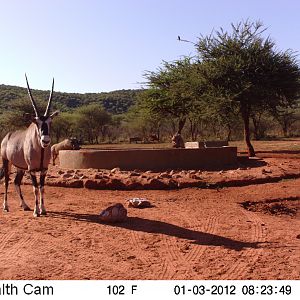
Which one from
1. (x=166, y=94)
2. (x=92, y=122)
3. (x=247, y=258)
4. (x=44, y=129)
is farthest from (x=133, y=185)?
(x=92, y=122)

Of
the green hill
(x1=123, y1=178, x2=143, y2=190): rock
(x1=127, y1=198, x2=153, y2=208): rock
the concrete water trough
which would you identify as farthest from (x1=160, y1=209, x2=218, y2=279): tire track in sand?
the green hill

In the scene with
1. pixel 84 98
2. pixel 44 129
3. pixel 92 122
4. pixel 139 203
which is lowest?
pixel 139 203

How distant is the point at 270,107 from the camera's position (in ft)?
77.7

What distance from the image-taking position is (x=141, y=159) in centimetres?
1728

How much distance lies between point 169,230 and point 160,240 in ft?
2.39

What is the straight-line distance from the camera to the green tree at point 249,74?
2283 cm

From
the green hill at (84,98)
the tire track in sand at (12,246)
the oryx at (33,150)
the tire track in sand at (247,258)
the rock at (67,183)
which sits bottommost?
the tire track in sand at (247,258)

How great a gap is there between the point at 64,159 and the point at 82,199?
6.31 m

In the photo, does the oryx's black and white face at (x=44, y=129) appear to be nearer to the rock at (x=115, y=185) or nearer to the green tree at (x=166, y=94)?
the rock at (x=115, y=185)

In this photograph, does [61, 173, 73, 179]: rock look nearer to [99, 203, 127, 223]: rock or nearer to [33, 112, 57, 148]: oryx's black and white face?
[33, 112, 57, 148]: oryx's black and white face

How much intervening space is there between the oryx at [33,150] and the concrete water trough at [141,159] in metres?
6.10

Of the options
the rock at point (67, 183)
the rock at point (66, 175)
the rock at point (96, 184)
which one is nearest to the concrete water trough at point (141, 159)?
the rock at point (66, 175)

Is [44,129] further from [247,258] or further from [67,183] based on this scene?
[67,183]
